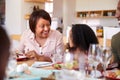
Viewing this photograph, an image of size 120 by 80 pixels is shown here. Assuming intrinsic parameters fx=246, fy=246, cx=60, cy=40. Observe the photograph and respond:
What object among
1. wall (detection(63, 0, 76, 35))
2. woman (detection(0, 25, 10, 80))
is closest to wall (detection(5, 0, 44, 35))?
wall (detection(63, 0, 76, 35))

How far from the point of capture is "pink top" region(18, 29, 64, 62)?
2.18m

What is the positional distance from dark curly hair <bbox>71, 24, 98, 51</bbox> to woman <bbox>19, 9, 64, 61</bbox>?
1.73ft

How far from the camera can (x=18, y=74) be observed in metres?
1.37

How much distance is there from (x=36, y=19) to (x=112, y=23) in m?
4.59

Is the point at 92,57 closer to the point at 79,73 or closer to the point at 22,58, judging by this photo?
the point at 79,73

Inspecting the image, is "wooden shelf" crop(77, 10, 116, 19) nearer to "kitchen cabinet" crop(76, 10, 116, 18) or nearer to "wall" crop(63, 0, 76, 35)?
"kitchen cabinet" crop(76, 10, 116, 18)

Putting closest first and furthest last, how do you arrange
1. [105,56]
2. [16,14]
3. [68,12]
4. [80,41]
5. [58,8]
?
[105,56] < [80,41] < [16,14] < [68,12] < [58,8]

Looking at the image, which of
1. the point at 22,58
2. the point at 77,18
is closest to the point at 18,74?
the point at 22,58

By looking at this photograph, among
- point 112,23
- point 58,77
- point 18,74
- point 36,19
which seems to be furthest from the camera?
point 112,23

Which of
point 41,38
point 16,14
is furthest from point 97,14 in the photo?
point 41,38

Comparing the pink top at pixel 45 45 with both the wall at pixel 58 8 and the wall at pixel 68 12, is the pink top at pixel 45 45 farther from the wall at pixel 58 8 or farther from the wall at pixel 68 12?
the wall at pixel 58 8

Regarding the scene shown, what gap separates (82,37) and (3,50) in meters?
1.11

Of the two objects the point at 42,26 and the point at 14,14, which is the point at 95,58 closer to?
the point at 42,26

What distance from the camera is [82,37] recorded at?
1556mm
